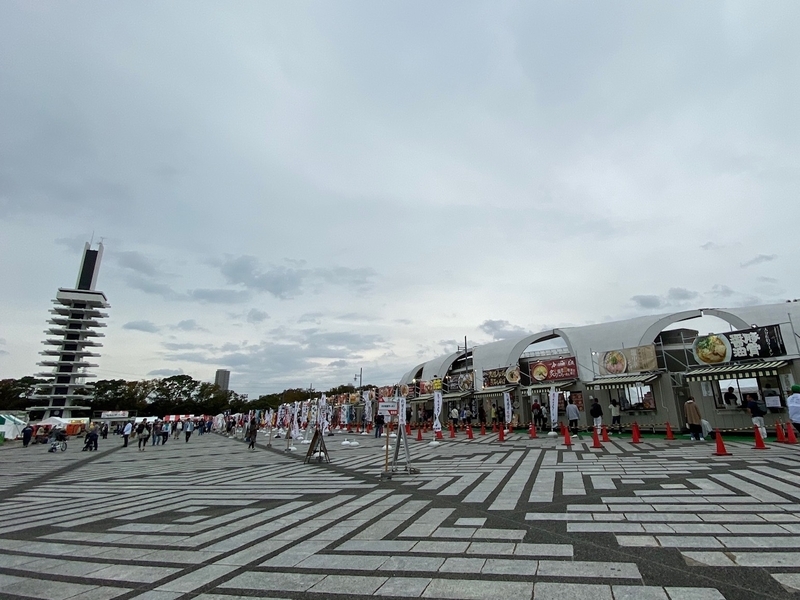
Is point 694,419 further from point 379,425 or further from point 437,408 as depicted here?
point 379,425

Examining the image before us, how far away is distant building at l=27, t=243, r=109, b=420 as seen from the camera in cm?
8319

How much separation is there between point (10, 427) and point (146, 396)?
160ft

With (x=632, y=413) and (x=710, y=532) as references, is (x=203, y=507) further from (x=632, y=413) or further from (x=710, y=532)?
(x=632, y=413)

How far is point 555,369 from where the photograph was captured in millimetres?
27953

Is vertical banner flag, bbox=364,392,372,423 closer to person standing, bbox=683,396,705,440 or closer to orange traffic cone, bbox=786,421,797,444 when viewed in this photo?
person standing, bbox=683,396,705,440

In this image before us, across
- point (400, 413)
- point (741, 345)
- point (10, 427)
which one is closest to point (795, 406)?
point (741, 345)

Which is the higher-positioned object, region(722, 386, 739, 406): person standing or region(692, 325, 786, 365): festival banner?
region(692, 325, 786, 365): festival banner

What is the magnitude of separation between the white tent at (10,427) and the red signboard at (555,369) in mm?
43394

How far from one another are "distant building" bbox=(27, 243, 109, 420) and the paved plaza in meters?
94.4

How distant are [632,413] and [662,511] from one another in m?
20.4

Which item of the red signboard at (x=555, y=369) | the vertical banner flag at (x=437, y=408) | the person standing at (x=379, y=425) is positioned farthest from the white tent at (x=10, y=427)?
the red signboard at (x=555, y=369)

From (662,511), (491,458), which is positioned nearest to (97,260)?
(491,458)

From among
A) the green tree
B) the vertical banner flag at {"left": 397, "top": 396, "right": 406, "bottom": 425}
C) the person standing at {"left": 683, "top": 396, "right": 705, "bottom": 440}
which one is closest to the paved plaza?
the vertical banner flag at {"left": 397, "top": 396, "right": 406, "bottom": 425}

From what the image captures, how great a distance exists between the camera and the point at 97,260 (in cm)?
10100
